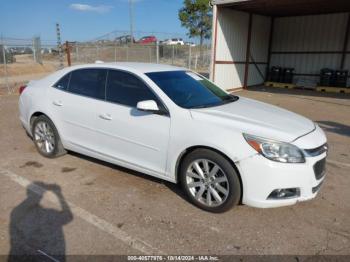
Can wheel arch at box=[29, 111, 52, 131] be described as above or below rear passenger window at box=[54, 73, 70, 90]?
below

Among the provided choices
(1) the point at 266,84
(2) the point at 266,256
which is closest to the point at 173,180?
(2) the point at 266,256

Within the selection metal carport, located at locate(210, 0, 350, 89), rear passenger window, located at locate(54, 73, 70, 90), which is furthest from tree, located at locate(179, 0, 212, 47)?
rear passenger window, located at locate(54, 73, 70, 90)

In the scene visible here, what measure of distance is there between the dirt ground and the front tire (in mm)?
141

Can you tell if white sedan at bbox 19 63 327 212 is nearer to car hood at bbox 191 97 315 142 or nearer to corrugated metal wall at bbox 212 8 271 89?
car hood at bbox 191 97 315 142

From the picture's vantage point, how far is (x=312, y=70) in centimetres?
1662

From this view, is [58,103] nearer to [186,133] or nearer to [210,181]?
[186,133]

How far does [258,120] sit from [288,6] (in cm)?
1258

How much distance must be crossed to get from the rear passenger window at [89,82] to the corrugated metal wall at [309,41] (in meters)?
15.1

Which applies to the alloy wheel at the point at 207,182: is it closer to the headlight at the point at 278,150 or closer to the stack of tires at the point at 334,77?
the headlight at the point at 278,150

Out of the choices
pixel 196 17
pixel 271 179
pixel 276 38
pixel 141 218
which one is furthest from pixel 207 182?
pixel 196 17

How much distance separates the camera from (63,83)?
4.61m

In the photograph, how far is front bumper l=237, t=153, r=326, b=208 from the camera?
9.57 ft

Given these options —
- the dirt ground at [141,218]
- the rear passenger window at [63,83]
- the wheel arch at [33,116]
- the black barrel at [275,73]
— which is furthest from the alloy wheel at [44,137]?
the black barrel at [275,73]

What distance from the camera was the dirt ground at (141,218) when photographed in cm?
280
